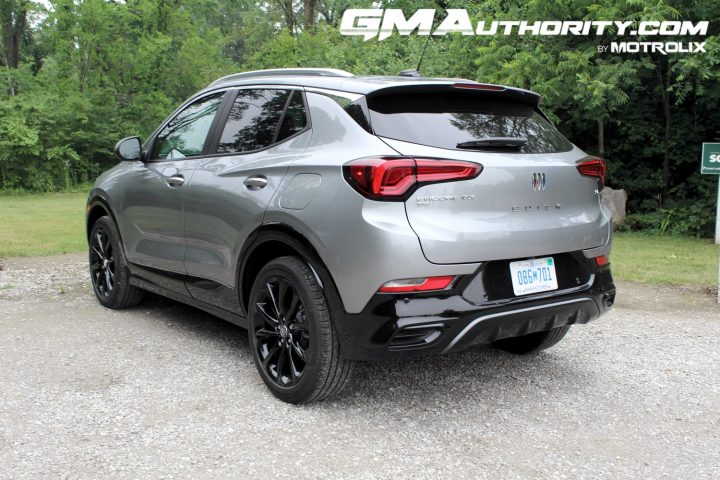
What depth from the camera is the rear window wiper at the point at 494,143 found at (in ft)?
11.0

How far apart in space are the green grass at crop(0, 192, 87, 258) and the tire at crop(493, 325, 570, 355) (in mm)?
6939

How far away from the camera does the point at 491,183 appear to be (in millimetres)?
3285

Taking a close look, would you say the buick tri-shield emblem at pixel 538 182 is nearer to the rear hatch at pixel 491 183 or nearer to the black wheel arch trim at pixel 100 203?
the rear hatch at pixel 491 183

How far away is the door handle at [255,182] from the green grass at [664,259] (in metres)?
5.45

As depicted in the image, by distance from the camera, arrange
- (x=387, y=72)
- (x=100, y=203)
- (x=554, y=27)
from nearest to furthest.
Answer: (x=100, y=203) → (x=554, y=27) → (x=387, y=72)

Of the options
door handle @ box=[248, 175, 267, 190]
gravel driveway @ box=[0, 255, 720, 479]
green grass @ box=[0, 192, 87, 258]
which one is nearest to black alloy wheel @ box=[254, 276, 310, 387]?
gravel driveway @ box=[0, 255, 720, 479]

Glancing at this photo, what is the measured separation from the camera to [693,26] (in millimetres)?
11820

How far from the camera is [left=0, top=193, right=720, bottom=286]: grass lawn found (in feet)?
26.7

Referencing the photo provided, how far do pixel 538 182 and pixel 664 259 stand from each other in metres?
7.17

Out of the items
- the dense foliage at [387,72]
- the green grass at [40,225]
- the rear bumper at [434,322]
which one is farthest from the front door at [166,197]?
the dense foliage at [387,72]

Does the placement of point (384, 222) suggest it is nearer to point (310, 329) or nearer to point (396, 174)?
point (396, 174)

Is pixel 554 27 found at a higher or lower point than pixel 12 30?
lower

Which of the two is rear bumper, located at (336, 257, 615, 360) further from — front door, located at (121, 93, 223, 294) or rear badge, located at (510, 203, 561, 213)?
front door, located at (121, 93, 223, 294)

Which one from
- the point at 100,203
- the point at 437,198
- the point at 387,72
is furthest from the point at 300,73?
the point at 387,72
